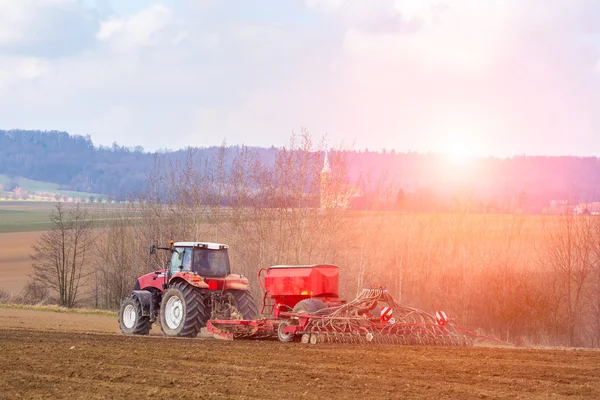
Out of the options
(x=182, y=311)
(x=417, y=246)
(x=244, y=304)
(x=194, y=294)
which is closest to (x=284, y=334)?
(x=244, y=304)

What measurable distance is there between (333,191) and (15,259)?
4480 cm

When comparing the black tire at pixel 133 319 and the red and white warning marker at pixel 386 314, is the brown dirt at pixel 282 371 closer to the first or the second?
the red and white warning marker at pixel 386 314

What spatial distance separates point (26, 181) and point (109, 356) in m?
172

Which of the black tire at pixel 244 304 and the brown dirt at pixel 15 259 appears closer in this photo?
the black tire at pixel 244 304

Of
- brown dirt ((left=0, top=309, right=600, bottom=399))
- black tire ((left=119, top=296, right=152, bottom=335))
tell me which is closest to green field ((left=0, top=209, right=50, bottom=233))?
black tire ((left=119, top=296, right=152, bottom=335))

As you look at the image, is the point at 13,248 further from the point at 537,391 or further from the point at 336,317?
the point at 537,391

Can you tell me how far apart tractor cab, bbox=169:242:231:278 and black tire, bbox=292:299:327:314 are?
261cm

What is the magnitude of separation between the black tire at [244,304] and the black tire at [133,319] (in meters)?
2.60

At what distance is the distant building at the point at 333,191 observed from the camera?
32.5m

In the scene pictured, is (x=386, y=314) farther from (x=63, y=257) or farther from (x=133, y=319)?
(x=63, y=257)

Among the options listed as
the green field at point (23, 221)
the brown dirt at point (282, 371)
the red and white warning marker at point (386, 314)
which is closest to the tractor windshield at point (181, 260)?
the brown dirt at point (282, 371)

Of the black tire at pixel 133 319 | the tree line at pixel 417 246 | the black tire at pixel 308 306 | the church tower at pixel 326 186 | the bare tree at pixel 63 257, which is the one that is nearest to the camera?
the black tire at pixel 308 306

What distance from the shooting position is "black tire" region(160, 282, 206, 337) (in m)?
17.5

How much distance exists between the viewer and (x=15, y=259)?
6762cm
